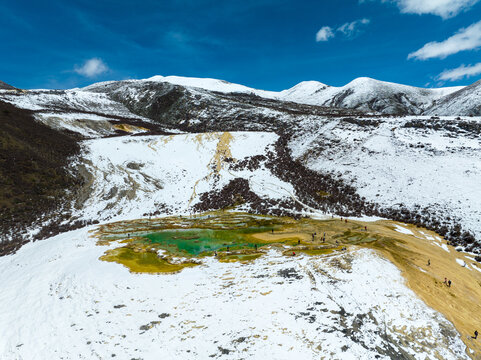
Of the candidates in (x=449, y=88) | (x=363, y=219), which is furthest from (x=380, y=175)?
(x=449, y=88)

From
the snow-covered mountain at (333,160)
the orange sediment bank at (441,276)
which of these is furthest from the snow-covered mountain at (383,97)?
the orange sediment bank at (441,276)

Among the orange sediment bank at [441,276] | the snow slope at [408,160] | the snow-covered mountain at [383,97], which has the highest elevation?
the snow-covered mountain at [383,97]

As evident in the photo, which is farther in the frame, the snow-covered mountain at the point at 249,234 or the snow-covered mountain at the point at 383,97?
the snow-covered mountain at the point at 383,97

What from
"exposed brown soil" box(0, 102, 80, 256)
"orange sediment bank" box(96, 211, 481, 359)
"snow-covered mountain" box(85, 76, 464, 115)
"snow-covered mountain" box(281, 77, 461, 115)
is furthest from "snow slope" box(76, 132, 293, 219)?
"snow-covered mountain" box(281, 77, 461, 115)

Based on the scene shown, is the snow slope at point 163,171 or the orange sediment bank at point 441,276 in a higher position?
the snow slope at point 163,171

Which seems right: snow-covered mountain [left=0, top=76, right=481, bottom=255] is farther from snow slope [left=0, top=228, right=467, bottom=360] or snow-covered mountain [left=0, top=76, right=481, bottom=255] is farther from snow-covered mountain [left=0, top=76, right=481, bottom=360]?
snow slope [left=0, top=228, right=467, bottom=360]

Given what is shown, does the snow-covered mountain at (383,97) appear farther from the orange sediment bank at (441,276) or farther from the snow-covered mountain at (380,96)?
the orange sediment bank at (441,276)

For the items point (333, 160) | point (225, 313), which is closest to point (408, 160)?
point (333, 160)

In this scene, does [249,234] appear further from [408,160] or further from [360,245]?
[408,160]
